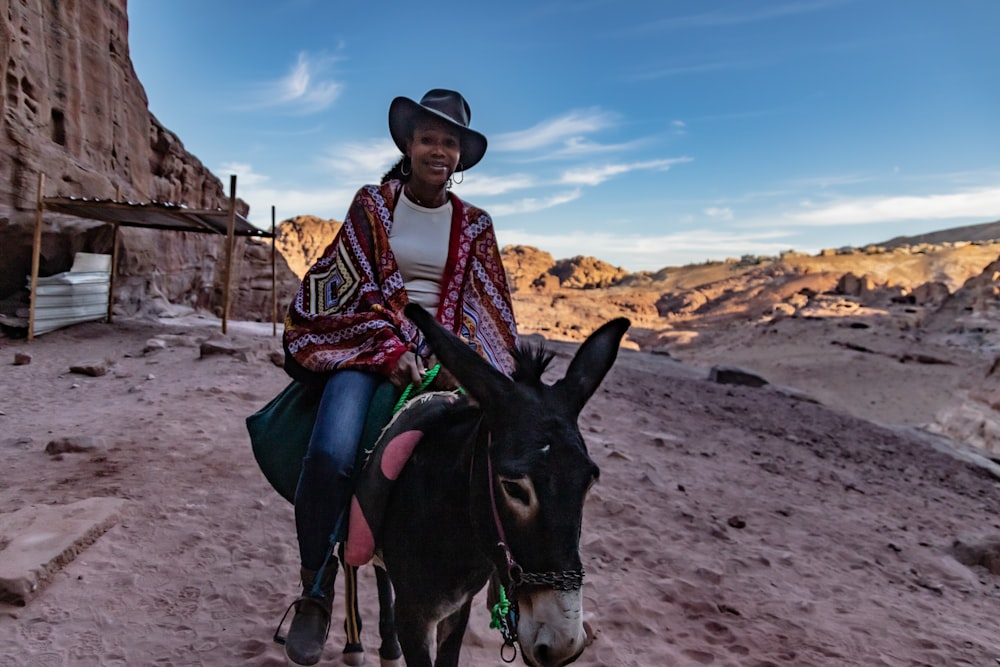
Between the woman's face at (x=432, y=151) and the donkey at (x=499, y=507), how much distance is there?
37.3 inches

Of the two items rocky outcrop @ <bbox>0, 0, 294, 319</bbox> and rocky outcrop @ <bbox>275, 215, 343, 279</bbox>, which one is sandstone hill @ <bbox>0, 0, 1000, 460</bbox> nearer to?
rocky outcrop @ <bbox>0, 0, 294, 319</bbox>

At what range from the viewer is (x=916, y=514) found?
20.5 ft

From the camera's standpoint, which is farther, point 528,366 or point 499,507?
point 528,366

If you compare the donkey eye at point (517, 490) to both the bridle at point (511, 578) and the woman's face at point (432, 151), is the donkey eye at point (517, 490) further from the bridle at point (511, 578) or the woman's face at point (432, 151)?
the woman's face at point (432, 151)

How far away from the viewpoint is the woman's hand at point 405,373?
7.11 feet

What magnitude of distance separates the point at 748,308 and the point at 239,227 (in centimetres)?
2964

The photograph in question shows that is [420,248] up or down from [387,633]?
up

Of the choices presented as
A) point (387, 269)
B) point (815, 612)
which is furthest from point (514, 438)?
point (815, 612)

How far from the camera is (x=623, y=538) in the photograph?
4703 millimetres

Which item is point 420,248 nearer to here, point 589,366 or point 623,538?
point 589,366

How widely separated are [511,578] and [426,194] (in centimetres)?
161

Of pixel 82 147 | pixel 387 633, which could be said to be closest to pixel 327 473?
pixel 387 633

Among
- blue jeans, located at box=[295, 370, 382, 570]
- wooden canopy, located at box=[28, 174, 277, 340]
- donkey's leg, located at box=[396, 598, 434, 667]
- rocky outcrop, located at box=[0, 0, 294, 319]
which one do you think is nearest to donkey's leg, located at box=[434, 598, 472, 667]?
donkey's leg, located at box=[396, 598, 434, 667]

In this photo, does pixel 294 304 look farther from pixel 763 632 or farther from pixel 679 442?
pixel 679 442
